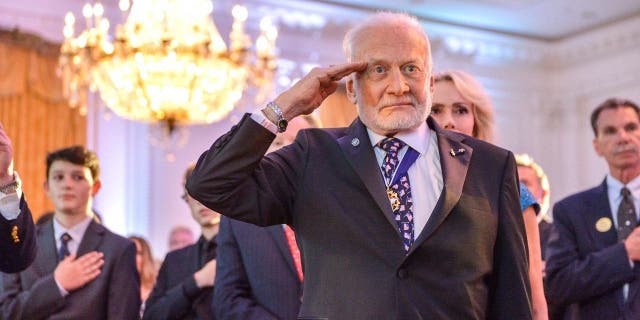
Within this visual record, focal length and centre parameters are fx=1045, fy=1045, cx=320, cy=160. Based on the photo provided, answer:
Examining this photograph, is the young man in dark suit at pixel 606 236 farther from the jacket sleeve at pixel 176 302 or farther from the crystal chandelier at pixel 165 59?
the crystal chandelier at pixel 165 59

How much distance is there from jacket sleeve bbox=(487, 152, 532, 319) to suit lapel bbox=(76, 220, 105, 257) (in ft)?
7.02

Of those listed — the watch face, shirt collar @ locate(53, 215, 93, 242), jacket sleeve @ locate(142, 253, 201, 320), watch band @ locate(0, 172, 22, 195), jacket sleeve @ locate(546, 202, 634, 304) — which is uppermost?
the watch face

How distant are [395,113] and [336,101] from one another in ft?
26.6

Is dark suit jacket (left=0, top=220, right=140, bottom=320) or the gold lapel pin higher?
the gold lapel pin

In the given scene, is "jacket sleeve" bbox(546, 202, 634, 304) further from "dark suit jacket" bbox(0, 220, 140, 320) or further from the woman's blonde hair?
"dark suit jacket" bbox(0, 220, 140, 320)

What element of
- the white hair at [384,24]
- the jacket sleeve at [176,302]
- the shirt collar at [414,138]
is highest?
the white hair at [384,24]

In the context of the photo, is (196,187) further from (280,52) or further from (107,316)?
→ (280,52)

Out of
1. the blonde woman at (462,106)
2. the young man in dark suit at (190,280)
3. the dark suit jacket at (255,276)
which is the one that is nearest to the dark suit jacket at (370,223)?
the blonde woman at (462,106)

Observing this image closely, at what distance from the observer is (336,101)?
10.7 meters

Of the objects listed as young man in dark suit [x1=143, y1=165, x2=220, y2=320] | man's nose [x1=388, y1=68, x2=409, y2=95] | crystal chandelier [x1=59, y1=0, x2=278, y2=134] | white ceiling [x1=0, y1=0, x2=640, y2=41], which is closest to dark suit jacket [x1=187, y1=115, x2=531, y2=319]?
man's nose [x1=388, y1=68, x2=409, y2=95]

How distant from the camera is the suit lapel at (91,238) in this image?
166 inches

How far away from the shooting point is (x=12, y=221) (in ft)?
9.81

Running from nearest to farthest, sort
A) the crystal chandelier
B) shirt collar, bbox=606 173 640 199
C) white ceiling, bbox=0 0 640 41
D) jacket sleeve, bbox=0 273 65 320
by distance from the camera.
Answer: jacket sleeve, bbox=0 273 65 320
shirt collar, bbox=606 173 640 199
the crystal chandelier
white ceiling, bbox=0 0 640 41

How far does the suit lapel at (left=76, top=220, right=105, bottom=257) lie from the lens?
13.8 ft
